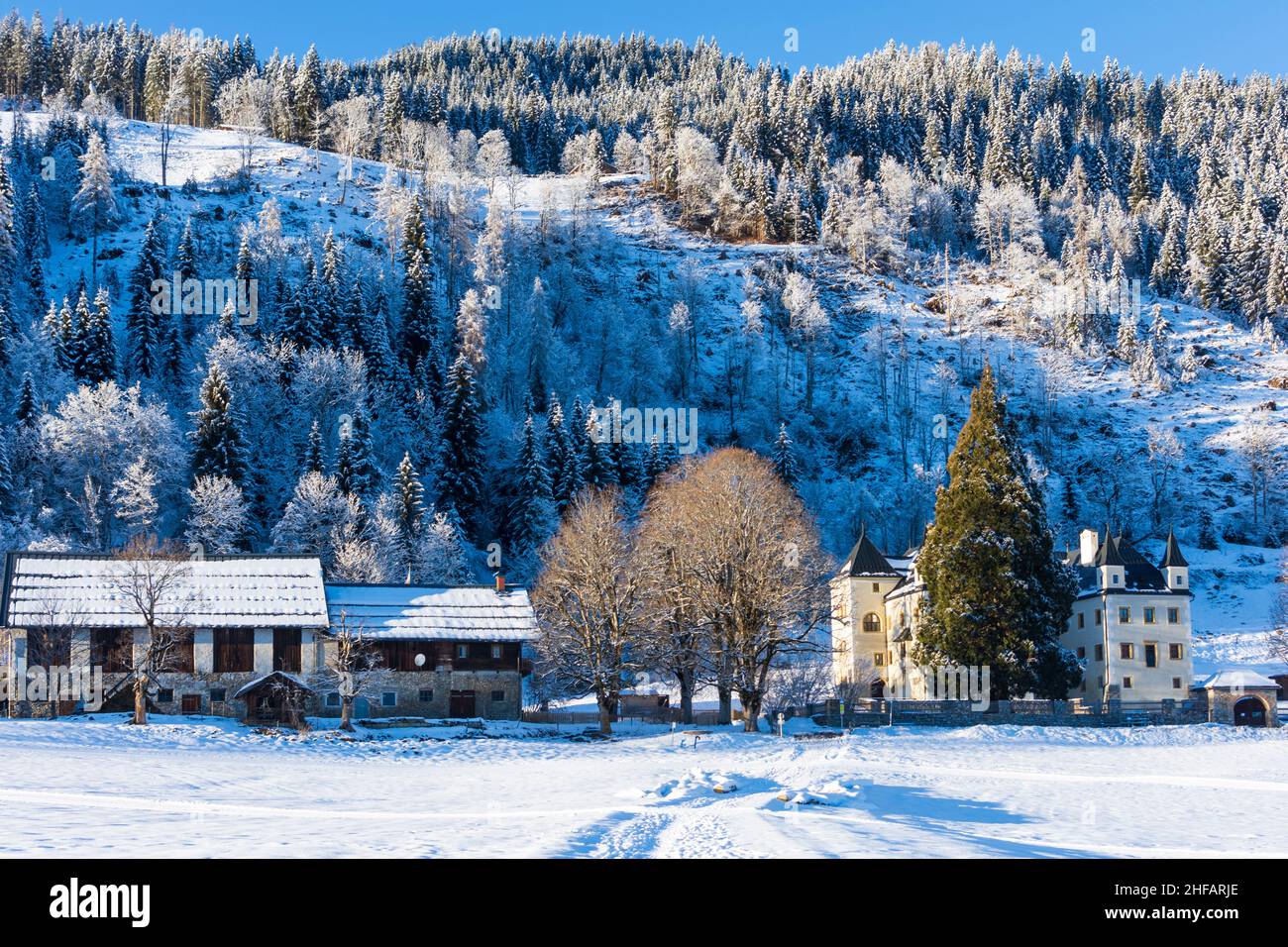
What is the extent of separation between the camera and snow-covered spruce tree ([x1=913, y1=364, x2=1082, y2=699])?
53.9 meters

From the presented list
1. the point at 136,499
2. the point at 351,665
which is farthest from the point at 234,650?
the point at 136,499

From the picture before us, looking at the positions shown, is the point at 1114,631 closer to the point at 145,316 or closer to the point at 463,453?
the point at 463,453

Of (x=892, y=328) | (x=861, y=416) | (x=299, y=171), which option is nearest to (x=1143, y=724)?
(x=861, y=416)

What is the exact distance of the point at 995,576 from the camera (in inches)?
2146

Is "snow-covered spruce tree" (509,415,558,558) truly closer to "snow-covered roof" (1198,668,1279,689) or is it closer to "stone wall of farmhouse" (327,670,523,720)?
"stone wall of farmhouse" (327,670,523,720)

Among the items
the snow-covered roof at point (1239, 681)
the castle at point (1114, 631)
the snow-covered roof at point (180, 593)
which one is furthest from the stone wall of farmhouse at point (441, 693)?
the snow-covered roof at point (1239, 681)

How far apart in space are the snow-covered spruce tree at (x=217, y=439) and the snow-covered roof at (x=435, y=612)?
29448 millimetres

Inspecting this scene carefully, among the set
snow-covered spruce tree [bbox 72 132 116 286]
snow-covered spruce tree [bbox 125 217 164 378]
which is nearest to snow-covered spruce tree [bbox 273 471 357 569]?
snow-covered spruce tree [bbox 125 217 164 378]

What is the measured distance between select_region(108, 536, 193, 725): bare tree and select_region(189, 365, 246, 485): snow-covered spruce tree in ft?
93.0

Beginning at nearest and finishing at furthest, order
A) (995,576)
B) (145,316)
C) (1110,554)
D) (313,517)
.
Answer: (995,576)
(1110,554)
(313,517)
(145,316)

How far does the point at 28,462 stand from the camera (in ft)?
277

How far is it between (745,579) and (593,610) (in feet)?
23.6
